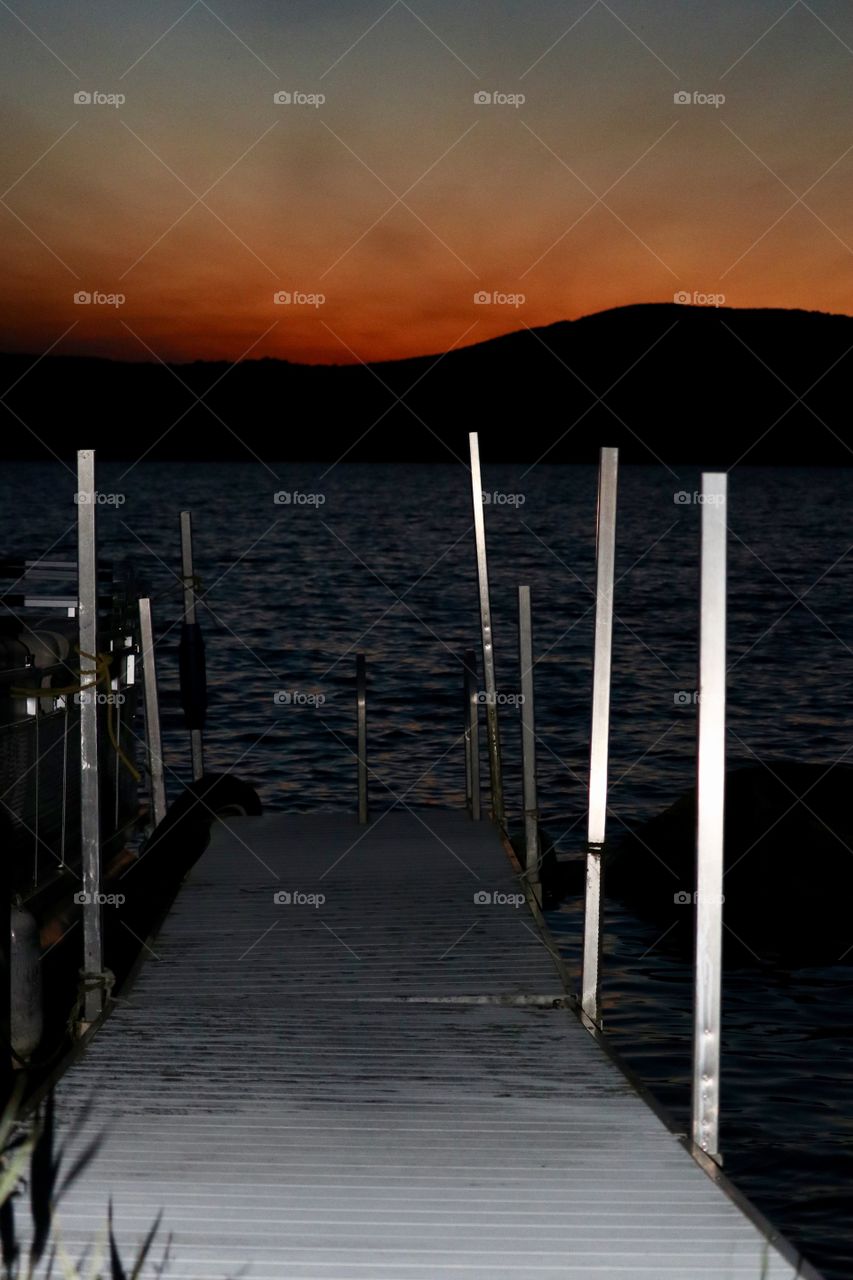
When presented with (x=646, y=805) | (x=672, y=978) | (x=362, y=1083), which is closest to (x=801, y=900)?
(x=672, y=978)

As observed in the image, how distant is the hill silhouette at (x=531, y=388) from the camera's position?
3233 inches

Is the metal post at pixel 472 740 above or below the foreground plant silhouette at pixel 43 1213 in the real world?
above

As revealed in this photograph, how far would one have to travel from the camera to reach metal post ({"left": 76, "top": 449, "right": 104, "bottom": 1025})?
787 centimetres

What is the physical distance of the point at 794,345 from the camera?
86.0 metres

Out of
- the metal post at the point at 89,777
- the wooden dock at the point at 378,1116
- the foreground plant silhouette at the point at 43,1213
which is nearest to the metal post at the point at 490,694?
the wooden dock at the point at 378,1116

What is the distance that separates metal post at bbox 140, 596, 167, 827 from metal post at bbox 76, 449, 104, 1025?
4606mm

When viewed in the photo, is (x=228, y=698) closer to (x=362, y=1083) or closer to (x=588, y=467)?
Result: (x=362, y=1083)

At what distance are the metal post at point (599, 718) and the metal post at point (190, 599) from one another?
636cm

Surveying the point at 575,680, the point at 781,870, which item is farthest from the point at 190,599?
the point at 575,680

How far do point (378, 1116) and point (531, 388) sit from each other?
263 ft

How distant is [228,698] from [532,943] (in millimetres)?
17955

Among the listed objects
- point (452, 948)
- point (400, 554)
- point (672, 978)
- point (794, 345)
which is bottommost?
point (672, 978)

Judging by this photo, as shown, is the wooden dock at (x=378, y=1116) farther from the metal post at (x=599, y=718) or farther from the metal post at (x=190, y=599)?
the metal post at (x=190, y=599)

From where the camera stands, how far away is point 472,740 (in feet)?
42.4
